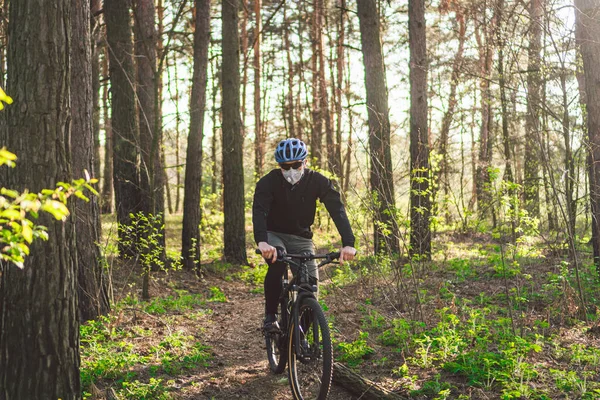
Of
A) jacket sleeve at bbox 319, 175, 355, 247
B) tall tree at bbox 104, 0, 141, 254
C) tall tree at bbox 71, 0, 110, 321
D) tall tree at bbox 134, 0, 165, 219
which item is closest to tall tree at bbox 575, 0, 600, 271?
jacket sleeve at bbox 319, 175, 355, 247

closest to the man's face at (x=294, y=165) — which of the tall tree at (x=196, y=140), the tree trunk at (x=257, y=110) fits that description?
the tall tree at (x=196, y=140)

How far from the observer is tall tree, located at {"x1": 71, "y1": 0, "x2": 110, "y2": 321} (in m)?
7.16

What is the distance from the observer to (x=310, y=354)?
4910 millimetres

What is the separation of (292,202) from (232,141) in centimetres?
886

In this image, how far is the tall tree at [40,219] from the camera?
4.34 meters

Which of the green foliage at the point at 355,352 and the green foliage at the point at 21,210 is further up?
the green foliage at the point at 21,210

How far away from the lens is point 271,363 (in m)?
6.00

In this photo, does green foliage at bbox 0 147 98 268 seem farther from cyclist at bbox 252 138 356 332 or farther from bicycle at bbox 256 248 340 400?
cyclist at bbox 252 138 356 332

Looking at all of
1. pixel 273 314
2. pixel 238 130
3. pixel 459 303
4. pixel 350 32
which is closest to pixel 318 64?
pixel 350 32

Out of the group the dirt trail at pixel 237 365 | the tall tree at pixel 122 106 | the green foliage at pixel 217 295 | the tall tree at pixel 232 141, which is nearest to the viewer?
the dirt trail at pixel 237 365

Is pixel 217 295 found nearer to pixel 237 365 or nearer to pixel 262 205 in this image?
pixel 237 365

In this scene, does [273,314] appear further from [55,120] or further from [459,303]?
[459,303]

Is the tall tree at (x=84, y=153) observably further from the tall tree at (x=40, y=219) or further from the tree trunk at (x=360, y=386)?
the tree trunk at (x=360, y=386)

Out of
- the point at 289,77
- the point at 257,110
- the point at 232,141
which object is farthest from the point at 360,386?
the point at 289,77
